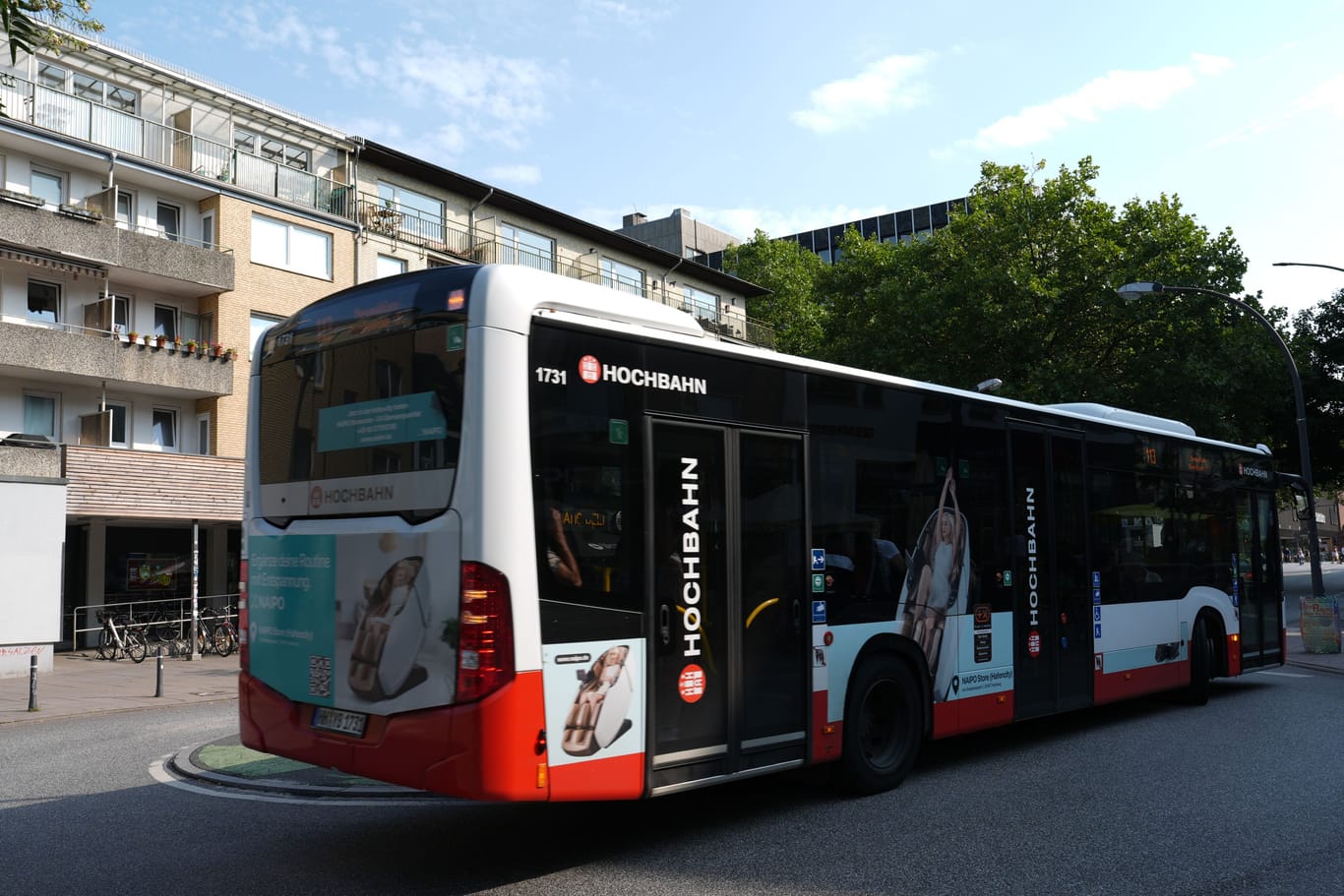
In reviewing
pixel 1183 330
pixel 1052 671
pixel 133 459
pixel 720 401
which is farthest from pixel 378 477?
pixel 1183 330

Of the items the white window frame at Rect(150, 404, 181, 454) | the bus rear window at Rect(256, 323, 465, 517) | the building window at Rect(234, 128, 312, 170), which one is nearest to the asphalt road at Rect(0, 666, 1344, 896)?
the bus rear window at Rect(256, 323, 465, 517)

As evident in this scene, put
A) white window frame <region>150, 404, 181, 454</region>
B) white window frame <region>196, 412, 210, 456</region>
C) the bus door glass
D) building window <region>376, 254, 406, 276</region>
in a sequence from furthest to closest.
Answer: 1. building window <region>376, 254, 406, 276</region>
2. white window frame <region>196, 412, 210, 456</region>
3. white window frame <region>150, 404, 181, 454</region>
4. the bus door glass

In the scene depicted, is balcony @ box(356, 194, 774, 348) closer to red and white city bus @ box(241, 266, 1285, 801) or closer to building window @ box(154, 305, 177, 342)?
building window @ box(154, 305, 177, 342)

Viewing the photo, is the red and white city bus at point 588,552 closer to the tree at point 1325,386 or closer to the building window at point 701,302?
the building window at point 701,302

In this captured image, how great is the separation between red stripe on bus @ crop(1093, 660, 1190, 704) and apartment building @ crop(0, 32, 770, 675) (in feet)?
62.0

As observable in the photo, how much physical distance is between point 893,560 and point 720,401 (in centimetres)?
213

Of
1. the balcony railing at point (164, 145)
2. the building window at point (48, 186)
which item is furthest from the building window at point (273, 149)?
the building window at point (48, 186)

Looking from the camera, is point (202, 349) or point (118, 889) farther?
point (202, 349)

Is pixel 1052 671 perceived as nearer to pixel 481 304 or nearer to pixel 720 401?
pixel 720 401

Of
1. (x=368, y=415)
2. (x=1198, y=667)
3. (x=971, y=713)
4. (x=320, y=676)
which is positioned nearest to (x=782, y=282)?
(x=1198, y=667)

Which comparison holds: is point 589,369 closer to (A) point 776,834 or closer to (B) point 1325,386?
(A) point 776,834

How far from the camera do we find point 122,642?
78.2 ft

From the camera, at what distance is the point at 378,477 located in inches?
237

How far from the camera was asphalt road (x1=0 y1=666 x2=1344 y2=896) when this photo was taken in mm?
5855
